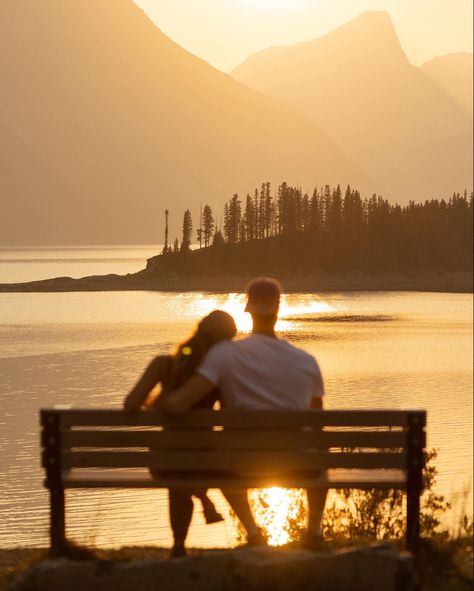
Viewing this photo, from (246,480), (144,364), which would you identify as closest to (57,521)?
(246,480)

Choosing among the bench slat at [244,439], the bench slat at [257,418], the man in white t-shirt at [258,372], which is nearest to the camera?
the man in white t-shirt at [258,372]

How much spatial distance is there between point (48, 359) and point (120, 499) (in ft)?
191

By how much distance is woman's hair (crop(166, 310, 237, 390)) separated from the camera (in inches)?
355

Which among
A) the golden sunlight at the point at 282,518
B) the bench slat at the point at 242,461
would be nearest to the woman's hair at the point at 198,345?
the bench slat at the point at 242,461

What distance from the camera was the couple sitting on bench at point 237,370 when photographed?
898 centimetres

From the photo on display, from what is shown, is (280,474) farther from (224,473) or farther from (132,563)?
(132,563)

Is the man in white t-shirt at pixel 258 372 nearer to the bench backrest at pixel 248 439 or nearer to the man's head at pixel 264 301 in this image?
the man's head at pixel 264 301

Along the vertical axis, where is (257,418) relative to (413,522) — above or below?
above

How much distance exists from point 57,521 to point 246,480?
1.69 meters

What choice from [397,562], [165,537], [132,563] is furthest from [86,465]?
[165,537]

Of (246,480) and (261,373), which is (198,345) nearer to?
(261,373)

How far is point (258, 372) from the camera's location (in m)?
9.11

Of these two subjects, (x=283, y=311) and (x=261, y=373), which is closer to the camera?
(x=261, y=373)

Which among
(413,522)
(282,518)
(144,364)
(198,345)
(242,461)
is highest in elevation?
(198,345)
